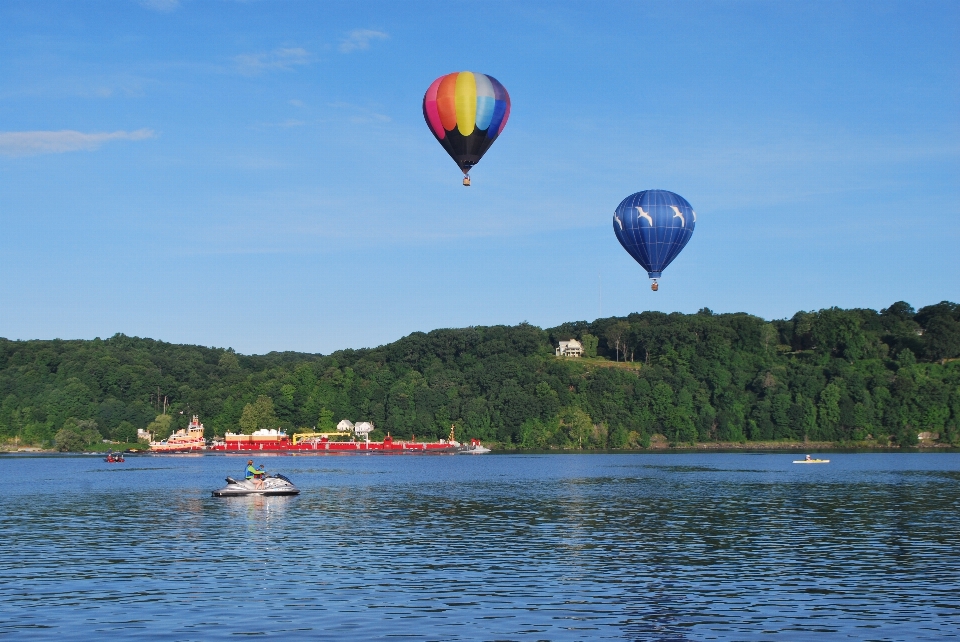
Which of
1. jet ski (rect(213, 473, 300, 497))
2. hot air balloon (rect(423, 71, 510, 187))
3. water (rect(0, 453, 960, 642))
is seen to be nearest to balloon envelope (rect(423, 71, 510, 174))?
hot air balloon (rect(423, 71, 510, 187))

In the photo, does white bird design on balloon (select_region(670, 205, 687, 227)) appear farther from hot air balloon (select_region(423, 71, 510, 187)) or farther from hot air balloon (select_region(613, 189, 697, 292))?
hot air balloon (select_region(423, 71, 510, 187))

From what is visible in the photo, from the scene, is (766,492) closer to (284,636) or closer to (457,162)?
(457,162)

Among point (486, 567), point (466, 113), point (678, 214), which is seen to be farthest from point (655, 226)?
point (486, 567)

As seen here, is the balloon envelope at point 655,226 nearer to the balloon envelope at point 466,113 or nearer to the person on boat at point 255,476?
the balloon envelope at point 466,113

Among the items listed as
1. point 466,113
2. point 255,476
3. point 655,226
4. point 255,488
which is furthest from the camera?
point 655,226

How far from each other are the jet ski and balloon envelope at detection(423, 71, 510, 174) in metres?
29.4

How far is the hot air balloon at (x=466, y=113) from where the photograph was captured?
82.1m

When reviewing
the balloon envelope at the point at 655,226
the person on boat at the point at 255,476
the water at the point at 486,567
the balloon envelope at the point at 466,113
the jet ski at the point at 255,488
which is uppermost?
the balloon envelope at the point at 466,113

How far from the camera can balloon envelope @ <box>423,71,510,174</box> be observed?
8206 cm

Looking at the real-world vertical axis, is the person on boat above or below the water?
above

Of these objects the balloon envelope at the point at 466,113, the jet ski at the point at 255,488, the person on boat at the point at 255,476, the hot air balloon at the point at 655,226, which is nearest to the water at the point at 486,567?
the jet ski at the point at 255,488

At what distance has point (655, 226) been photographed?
325ft

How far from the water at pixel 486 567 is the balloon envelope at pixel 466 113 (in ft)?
86.7

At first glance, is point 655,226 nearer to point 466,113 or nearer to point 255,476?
point 466,113
